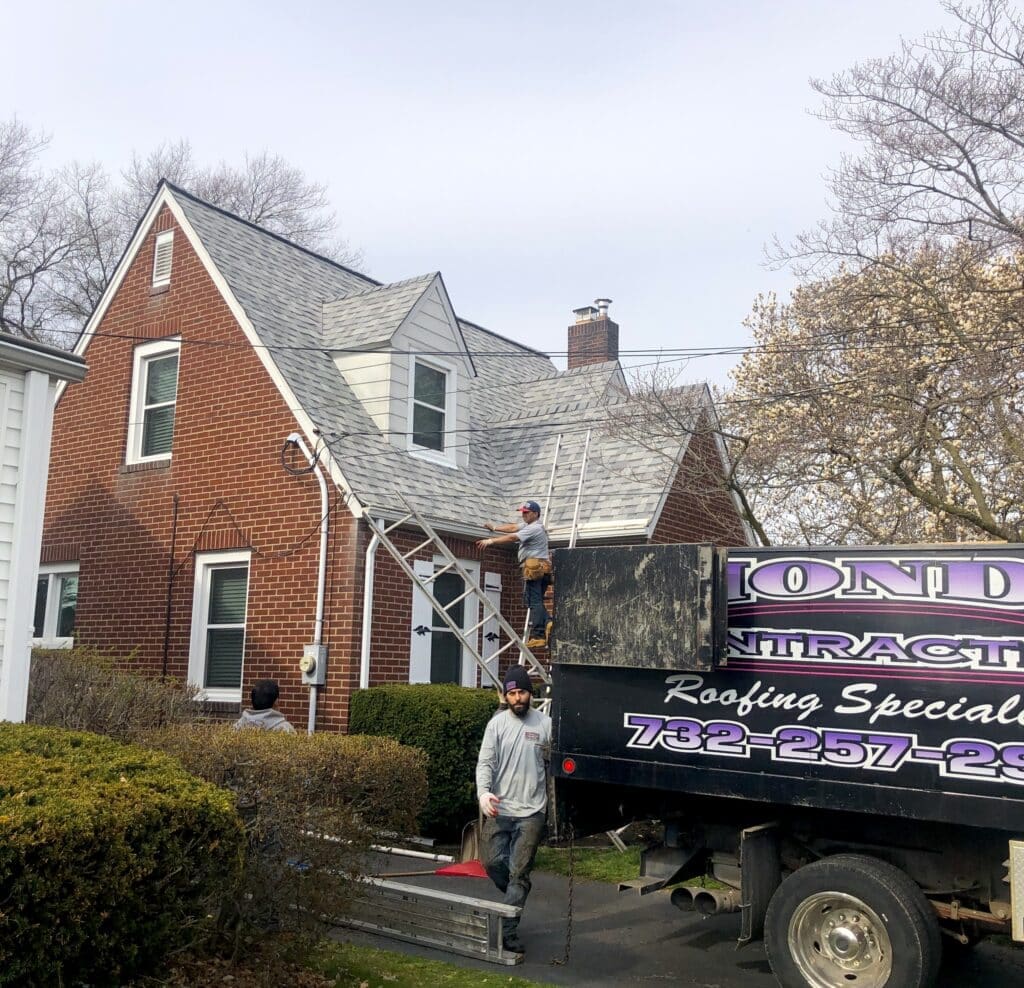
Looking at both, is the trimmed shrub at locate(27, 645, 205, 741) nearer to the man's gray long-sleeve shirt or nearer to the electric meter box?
the electric meter box

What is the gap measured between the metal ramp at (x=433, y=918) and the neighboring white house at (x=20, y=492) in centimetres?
A: 336

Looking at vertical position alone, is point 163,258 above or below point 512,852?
above

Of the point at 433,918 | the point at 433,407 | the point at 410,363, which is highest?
the point at 410,363

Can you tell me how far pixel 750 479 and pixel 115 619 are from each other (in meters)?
9.44

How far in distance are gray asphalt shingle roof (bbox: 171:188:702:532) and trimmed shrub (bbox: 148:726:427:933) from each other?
17.8 feet

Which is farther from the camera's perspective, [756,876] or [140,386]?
[140,386]

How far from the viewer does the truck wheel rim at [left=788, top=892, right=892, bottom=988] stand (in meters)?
6.06

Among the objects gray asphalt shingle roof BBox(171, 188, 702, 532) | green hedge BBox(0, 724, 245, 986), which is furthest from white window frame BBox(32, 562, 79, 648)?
green hedge BBox(0, 724, 245, 986)

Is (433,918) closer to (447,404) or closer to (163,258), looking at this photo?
(447,404)

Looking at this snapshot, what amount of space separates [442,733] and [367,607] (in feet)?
6.88

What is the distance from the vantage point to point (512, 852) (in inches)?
293

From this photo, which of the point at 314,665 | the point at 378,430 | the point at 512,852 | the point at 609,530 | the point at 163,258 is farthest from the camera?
the point at 163,258

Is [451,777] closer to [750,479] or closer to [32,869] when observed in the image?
[32,869]

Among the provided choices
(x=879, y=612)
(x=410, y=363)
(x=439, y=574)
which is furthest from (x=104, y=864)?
(x=410, y=363)
